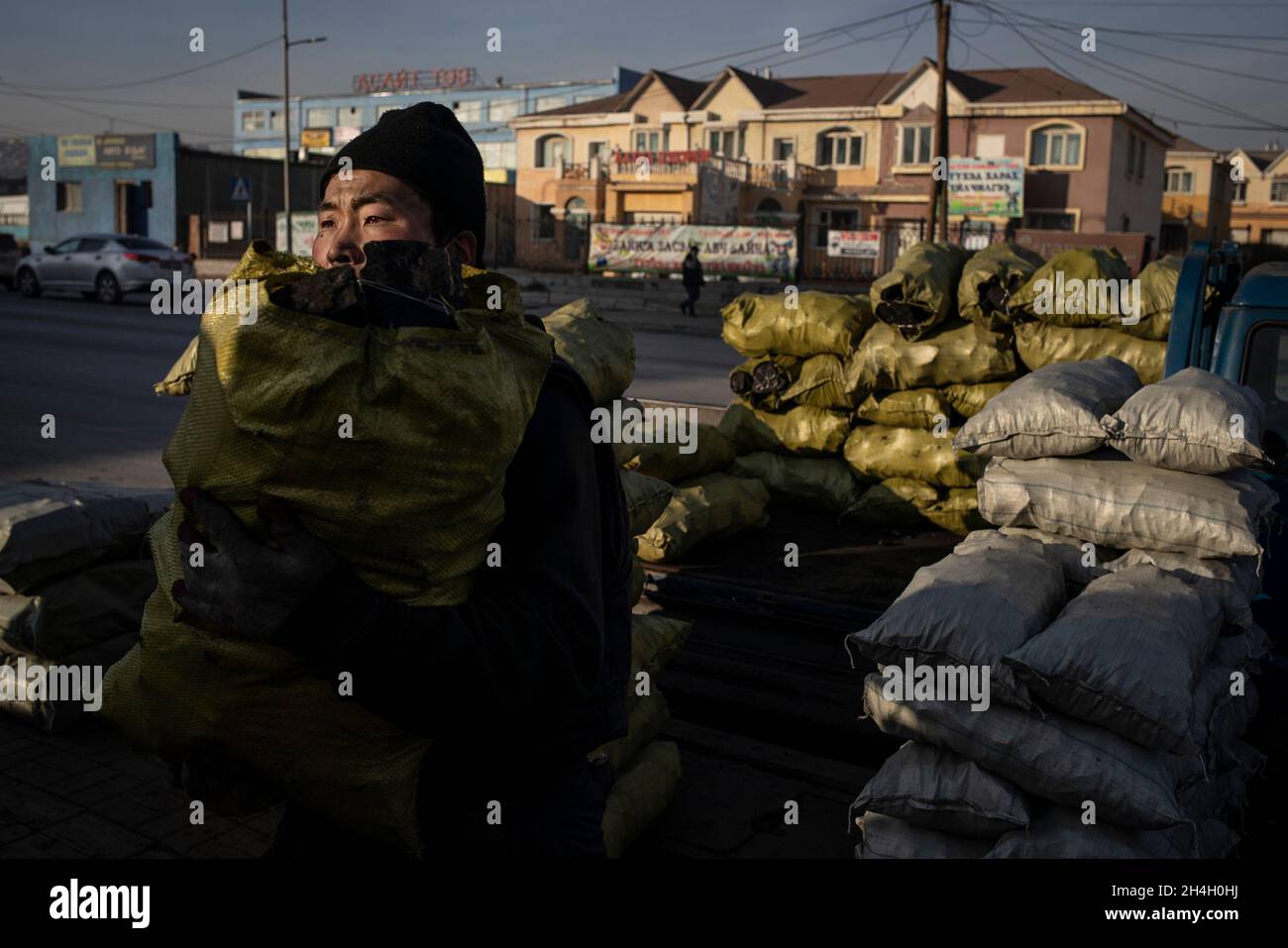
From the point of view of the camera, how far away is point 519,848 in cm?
175

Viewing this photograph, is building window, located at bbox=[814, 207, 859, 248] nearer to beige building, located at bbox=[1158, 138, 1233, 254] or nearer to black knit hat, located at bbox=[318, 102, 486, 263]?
beige building, located at bbox=[1158, 138, 1233, 254]

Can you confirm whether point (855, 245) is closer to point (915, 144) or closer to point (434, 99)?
point (915, 144)

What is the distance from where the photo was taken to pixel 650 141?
49.2 m

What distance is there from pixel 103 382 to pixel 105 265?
1352 centimetres

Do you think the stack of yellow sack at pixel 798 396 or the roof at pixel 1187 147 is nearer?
the stack of yellow sack at pixel 798 396

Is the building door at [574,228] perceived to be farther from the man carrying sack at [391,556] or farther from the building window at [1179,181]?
the man carrying sack at [391,556]

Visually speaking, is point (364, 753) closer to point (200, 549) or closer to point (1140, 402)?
point (200, 549)

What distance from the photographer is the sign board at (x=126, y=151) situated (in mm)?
47938

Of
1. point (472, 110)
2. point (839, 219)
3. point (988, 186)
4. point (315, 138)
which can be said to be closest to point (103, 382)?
point (988, 186)

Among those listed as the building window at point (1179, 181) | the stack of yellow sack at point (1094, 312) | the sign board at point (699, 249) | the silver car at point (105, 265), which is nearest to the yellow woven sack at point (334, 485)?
the stack of yellow sack at point (1094, 312)

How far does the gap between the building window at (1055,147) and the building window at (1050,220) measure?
1.75 metres

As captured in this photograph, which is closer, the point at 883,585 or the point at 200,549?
the point at 200,549
